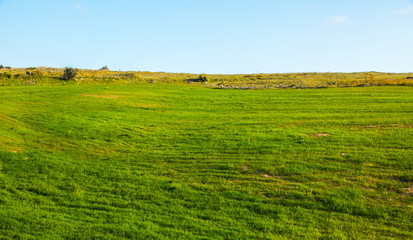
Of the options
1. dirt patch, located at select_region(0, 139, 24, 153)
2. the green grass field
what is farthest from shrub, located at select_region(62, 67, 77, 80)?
dirt patch, located at select_region(0, 139, 24, 153)

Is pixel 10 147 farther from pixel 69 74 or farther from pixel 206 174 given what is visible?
pixel 69 74

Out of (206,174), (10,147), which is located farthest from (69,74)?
(206,174)

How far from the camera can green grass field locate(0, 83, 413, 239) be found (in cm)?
1110

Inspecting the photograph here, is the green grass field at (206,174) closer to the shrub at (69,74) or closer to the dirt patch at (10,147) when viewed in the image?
the dirt patch at (10,147)

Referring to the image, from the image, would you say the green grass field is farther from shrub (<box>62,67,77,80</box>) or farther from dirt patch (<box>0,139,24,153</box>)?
shrub (<box>62,67,77,80</box>)

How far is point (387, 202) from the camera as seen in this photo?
12.4 metres

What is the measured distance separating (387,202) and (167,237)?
861cm

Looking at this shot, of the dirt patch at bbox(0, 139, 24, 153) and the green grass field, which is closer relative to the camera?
the green grass field

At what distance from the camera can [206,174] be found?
15211 millimetres

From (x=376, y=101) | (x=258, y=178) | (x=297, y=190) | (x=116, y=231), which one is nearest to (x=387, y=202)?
(x=297, y=190)

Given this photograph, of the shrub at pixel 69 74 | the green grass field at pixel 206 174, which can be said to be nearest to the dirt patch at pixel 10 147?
the green grass field at pixel 206 174

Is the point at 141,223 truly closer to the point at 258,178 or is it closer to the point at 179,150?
the point at 258,178

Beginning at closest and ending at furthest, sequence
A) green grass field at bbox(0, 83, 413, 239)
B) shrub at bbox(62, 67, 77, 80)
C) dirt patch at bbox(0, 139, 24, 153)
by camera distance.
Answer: green grass field at bbox(0, 83, 413, 239)
dirt patch at bbox(0, 139, 24, 153)
shrub at bbox(62, 67, 77, 80)

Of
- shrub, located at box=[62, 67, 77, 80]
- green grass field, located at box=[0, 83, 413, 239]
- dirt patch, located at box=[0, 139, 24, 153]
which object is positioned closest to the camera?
green grass field, located at box=[0, 83, 413, 239]
